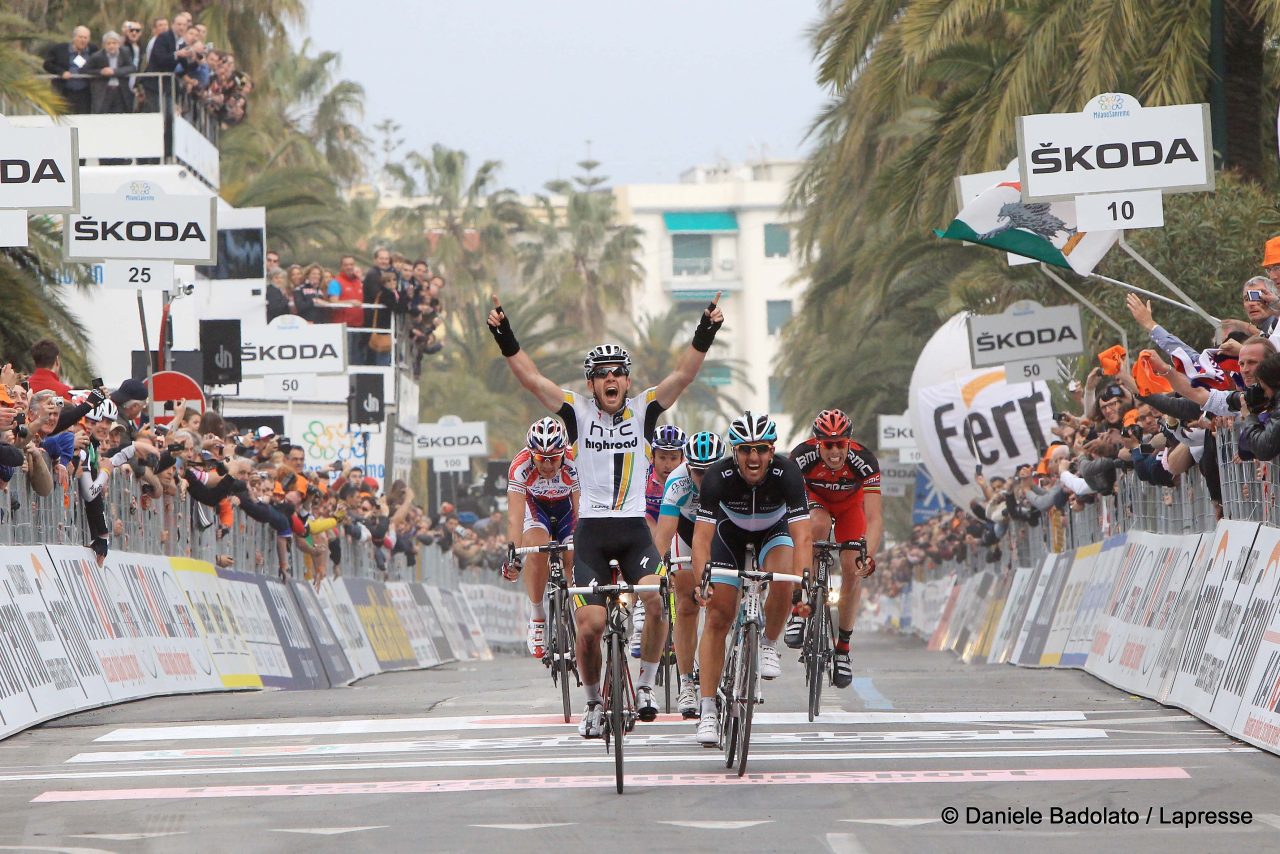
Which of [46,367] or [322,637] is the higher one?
[46,367]

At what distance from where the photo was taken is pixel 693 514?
13.4m

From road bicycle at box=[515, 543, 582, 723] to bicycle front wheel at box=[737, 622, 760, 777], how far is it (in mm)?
3426

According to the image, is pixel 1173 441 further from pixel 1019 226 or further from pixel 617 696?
pixel 617 696

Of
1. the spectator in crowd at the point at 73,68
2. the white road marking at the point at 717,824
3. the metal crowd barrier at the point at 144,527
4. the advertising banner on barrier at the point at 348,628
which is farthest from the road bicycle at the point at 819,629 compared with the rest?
the spectator in crowd at the point at 73,68

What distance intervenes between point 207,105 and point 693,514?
23.5 m

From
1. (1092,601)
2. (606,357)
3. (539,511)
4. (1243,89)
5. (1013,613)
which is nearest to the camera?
(606,357)

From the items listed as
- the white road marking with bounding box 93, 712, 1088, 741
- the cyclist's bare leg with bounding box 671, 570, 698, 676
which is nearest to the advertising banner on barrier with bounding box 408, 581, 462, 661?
the white road marking with bounding box 93, 712, 1088, 741

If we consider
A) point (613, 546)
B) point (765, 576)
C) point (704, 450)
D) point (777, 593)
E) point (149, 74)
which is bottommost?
point (777, 593)

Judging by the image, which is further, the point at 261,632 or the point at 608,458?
the point at 261,632

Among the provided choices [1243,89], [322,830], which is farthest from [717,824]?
[1243,89]

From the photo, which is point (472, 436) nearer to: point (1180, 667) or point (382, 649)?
point (382, 649)

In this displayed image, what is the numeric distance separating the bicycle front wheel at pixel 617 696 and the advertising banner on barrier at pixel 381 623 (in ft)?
57.6

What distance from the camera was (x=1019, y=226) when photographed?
21578 mm

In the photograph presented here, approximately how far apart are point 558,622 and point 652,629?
267 cm
